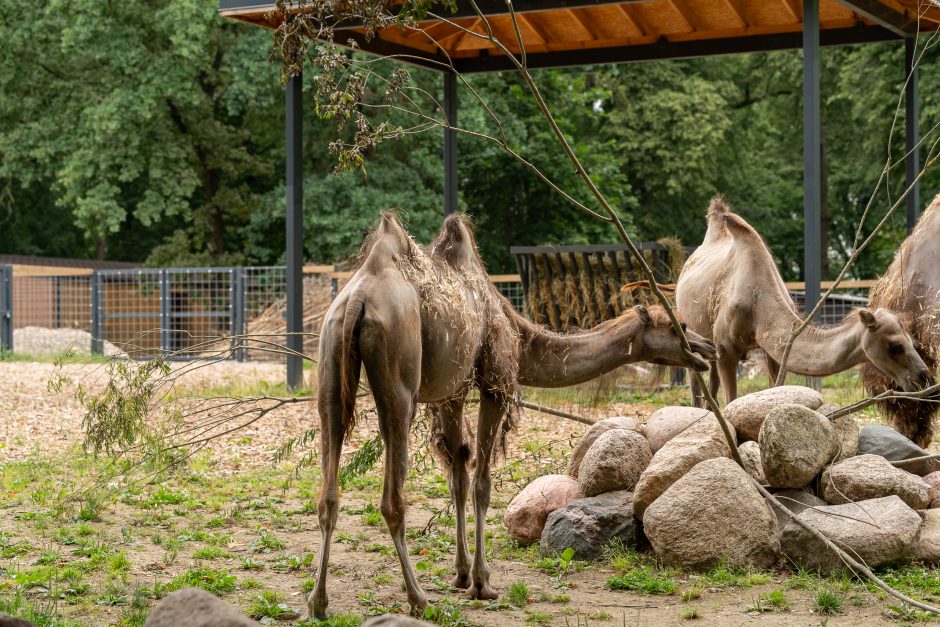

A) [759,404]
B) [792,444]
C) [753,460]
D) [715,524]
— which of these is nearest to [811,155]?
[759,404]

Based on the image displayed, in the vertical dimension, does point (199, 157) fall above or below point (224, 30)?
below

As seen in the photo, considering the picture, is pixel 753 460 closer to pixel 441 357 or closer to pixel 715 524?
pixel 715 524

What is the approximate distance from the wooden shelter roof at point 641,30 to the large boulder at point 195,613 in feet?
35.3

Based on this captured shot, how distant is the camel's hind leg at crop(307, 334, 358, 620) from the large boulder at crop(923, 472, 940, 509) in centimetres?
406

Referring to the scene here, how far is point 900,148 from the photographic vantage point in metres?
28.1

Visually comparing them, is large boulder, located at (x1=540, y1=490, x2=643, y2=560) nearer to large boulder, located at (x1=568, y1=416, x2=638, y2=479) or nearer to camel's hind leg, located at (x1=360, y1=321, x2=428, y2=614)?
large boulder, located at (x1=568, y1=416, x2=638, y2=479)

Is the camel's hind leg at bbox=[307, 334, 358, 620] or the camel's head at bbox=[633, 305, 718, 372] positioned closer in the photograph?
the camel's hind leg at bbox=[307, 334, 358, 620]

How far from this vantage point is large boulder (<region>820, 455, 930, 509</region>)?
7.28m

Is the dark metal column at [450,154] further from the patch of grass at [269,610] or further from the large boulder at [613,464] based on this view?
the patch of grass at [269,610]

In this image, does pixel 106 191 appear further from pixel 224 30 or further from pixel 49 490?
pixel 49 490

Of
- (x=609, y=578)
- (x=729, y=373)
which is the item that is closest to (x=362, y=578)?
(x=609, y=578)

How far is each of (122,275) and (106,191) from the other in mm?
2031

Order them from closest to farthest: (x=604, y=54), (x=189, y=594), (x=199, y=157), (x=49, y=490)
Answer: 1. (x=189, y=594)
2. (x=49, y=490)
3. (x=604, y=54)
4. (x=199, y=157)

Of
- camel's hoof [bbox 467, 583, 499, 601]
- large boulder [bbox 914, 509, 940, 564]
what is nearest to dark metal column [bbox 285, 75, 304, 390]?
camel's hoof [bbox 467, 583, 499, 601]
